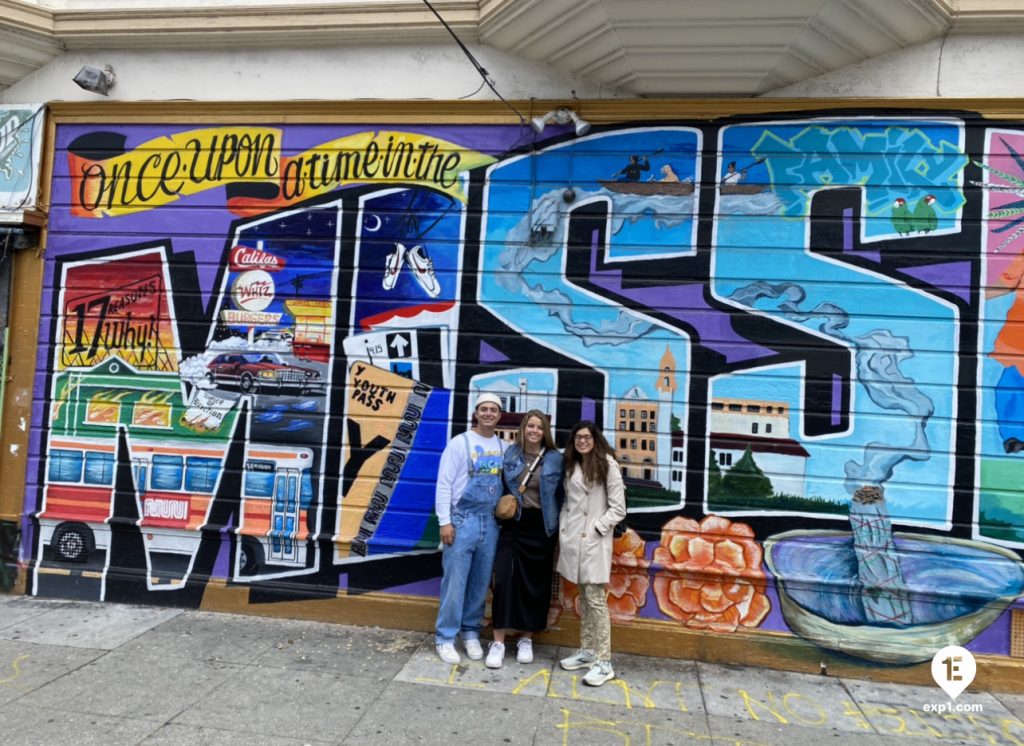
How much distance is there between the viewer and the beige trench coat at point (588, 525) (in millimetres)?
4422

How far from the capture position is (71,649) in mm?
4684

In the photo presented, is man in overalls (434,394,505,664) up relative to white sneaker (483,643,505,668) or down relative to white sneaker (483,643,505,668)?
up

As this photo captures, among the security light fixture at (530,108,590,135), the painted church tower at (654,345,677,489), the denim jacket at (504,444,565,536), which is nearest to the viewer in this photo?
the denim jacket at (504,444,565,536)

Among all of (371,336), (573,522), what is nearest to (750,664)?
(573,522)

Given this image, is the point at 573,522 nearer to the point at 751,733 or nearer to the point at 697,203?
the point at 751,733

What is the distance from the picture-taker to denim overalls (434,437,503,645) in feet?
15.5

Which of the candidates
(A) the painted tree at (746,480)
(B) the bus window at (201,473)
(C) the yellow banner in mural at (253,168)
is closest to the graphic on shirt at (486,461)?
(A) the painted tree at (746,480)

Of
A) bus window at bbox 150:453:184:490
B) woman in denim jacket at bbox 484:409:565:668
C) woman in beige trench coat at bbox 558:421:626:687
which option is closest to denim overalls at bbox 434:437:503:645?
woman in denim jacket at bbox 484:409:565:668

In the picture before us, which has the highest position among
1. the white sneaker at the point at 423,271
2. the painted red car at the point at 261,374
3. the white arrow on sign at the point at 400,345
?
the white sneaker at the point at 423,271

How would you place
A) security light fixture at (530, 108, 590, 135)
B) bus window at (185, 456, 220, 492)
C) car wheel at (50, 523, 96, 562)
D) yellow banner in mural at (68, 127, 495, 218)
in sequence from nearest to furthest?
security light fixture at (530, 108, 590, 135) < yellow banner in mural at (68, 127, 495, 218) < bus window at (185, 456, 220, 492) < car wheel at (50, 523, 96, 562)

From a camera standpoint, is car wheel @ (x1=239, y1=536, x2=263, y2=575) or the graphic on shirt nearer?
the graphic on shirt

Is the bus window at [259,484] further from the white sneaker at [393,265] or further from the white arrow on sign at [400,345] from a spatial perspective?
the white sneaker at [393,265]

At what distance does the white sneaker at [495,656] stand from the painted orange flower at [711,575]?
1.25 m

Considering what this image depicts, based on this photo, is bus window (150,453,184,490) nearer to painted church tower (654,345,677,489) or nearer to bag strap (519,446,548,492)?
bag strap (519,446,548,492)
